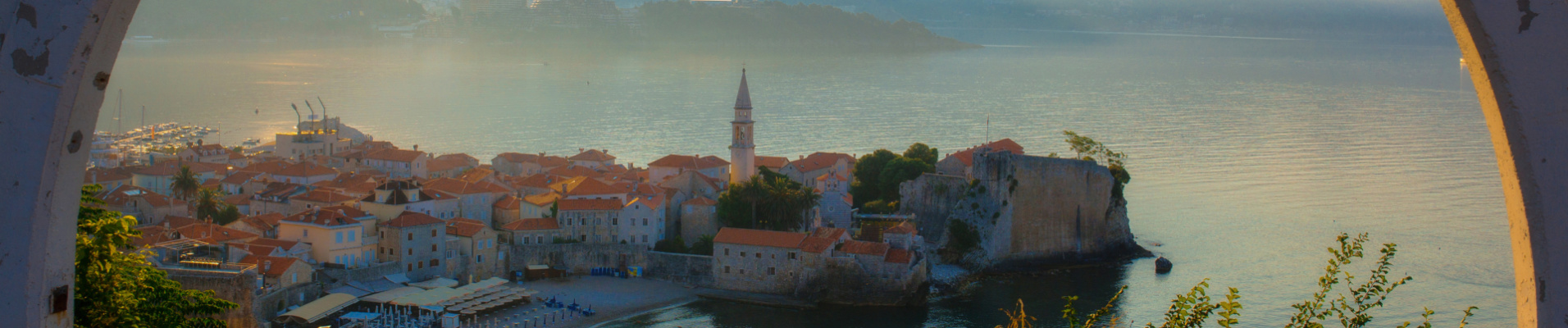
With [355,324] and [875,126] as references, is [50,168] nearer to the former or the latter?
[355,324]

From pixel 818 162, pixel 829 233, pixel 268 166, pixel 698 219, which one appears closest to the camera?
pixel 829 233

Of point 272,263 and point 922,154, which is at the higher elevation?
point 922,154

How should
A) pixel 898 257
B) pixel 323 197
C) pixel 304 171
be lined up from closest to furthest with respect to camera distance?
pixel 898 257, pixel 323 197, pixel 304 171

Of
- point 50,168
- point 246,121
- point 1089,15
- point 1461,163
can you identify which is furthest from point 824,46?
point 50,168


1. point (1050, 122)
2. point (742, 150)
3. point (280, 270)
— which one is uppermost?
point (1050, 122)

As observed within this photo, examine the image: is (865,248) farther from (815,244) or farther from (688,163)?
(688,163)

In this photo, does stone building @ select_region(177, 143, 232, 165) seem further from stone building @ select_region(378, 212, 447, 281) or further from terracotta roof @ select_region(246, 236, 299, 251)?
terracotta roof @ select_region(246, 236, 299, 251)

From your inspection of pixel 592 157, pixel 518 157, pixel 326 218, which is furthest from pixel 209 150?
pixel 326 218

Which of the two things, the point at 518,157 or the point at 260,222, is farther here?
the point at 518,157

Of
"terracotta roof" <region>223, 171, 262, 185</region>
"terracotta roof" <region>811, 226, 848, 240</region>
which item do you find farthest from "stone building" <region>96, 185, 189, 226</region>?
"terracotta roof" <region>811, 226, 848, 240</region>
